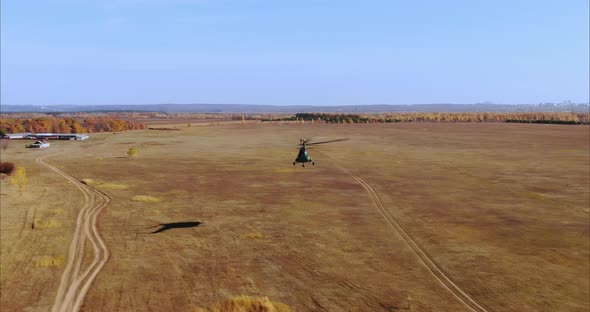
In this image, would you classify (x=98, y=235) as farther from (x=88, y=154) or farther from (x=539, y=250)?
(x=88, y=154)

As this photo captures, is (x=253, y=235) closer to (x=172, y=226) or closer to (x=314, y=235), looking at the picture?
(x=314, y=235)

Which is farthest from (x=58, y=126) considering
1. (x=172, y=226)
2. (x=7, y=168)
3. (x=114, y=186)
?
(x=172, y=226)

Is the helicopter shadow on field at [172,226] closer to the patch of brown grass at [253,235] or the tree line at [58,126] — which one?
the patch of brown grass at [253,235]

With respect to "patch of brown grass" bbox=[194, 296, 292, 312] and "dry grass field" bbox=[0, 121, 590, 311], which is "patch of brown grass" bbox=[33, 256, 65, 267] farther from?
"patch of brown grass" bbox=[194, 296, 292, 312]

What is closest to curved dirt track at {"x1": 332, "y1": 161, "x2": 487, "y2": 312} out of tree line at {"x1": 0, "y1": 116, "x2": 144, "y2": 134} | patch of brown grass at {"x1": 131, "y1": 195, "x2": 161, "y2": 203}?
patch of brown grass at {"x1": 131, "y1": 195, "x2": 161, "y2": 203}

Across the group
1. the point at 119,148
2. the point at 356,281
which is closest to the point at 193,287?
the point at 356,281
